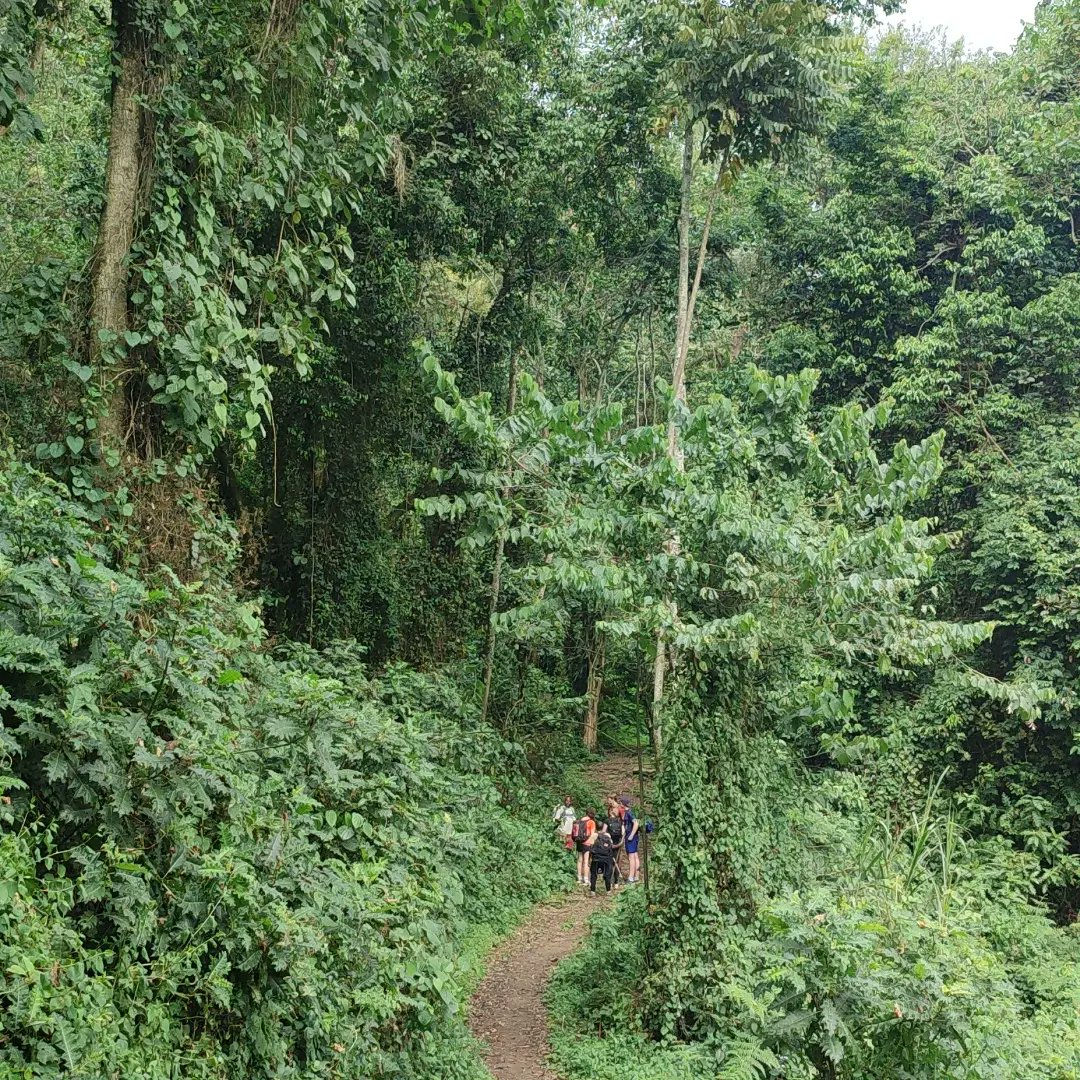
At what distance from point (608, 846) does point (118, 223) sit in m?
9.27

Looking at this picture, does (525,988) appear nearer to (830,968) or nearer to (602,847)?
(602,847)

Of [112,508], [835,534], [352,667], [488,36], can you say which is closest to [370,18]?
[488,36]

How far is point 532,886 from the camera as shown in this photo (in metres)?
12.5

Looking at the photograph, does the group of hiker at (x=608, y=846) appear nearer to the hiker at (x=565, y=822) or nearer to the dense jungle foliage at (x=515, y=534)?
the hiker at (x=565, y=822)

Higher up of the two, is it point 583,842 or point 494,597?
point 494,597

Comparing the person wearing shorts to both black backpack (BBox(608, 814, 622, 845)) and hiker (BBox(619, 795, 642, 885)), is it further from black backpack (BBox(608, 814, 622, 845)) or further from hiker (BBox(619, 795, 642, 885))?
hiker (BBox(619, 795, 642, 885))

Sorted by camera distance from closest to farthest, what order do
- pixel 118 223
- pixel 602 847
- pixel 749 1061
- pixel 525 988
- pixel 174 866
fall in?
1. pixel 749 1061
2. pixel 174 866
3. pixel 118 223
4. pixel 525 988
5. pixel 602 847

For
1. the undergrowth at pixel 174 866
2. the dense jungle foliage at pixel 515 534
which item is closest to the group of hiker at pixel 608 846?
the dense jungle foliage at pixel 515 534

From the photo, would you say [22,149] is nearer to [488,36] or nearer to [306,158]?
[306,158]

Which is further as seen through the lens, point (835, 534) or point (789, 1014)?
point (835, 534)

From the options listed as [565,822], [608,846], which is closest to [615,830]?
[608,846]

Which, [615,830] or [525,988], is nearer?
[525,988]

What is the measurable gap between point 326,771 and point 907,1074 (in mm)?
3181

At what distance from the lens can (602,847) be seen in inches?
496
